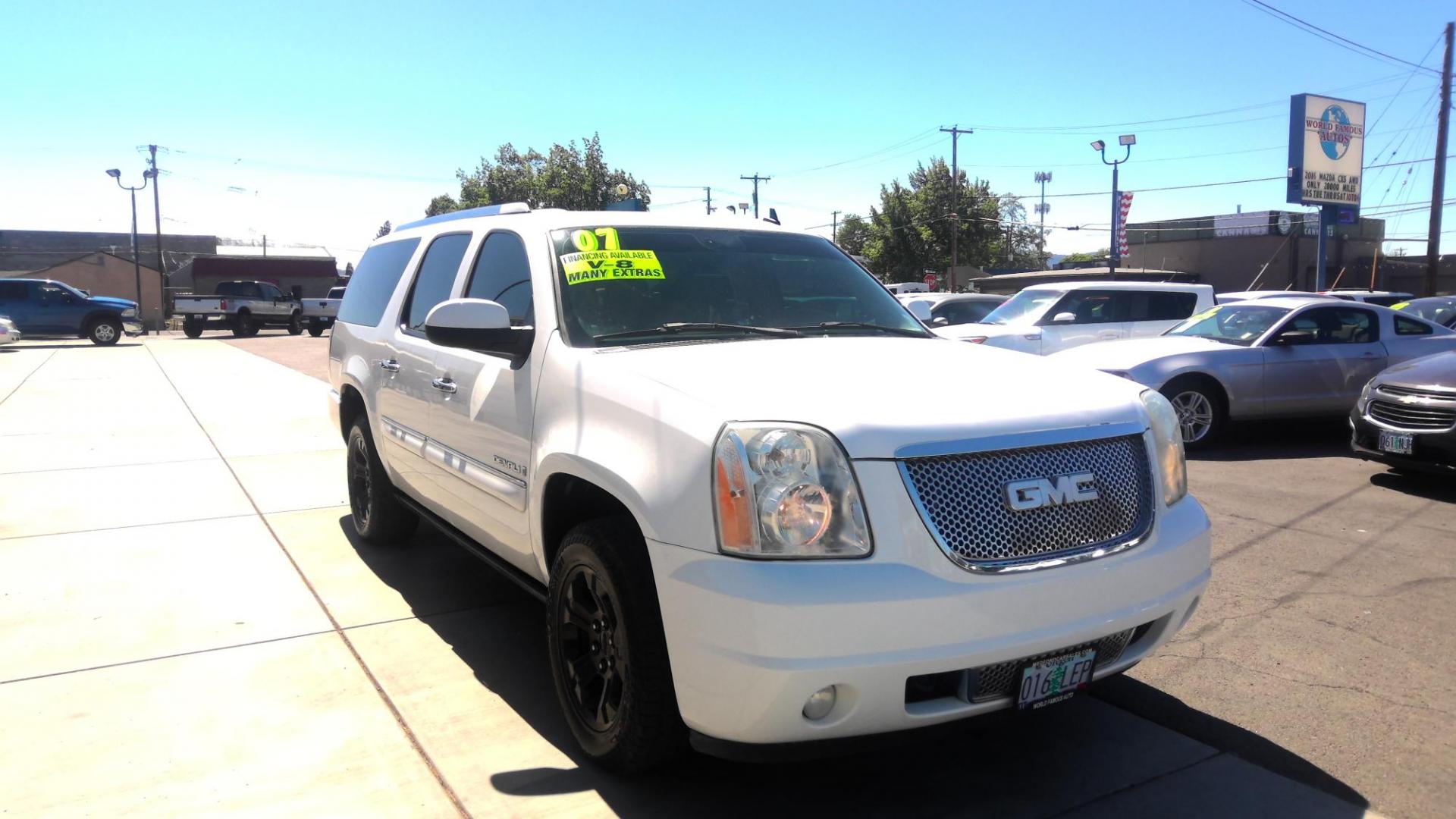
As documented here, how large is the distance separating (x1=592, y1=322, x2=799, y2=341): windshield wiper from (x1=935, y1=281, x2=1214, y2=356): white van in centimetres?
911

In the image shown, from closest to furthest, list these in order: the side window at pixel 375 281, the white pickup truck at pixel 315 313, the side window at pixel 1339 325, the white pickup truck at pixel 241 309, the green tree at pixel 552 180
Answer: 1. the side window at pixel 375 281
2. the side window at pixel 1339 325
3. the white pickup truck at pixel 241 309
4. the white pickup truck at pixel 315 313
5. the green tree at pixel 552 180

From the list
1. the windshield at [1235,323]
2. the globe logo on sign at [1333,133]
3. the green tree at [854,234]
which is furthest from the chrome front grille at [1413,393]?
the green tree at [854,234]

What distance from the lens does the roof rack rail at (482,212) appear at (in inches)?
174

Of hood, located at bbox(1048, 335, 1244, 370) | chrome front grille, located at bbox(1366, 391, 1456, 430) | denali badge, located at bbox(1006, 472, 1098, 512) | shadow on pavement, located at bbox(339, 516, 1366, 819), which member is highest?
hood, located at bbox(1048, 335, 1244, 370)

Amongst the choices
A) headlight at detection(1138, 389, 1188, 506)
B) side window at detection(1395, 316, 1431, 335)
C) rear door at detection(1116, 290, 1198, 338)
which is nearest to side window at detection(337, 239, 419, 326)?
headlight at detection(1138, 389, 1188, 506)

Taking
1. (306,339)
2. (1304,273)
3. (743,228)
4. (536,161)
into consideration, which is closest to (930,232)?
(1304,273)

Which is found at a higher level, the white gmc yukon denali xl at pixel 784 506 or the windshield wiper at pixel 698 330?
the windshield wiper at pixel 698 330

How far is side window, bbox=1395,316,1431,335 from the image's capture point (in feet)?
33.8

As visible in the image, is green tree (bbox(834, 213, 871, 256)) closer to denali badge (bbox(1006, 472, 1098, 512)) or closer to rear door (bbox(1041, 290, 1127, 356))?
rear door (bbox(1041, 290, 1127, 356))

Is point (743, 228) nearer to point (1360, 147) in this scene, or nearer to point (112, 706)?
point (112, 706)

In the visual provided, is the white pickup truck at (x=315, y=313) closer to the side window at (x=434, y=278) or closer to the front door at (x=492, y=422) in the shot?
the side window at (x=434, y=278)

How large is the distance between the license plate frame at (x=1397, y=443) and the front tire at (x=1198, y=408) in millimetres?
1971

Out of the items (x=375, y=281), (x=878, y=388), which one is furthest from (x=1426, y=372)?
(x=375, y=281)

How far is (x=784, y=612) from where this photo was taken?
2445mm
